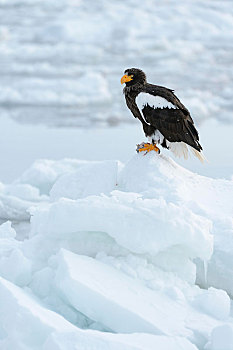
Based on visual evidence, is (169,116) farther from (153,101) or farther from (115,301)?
(115,301)

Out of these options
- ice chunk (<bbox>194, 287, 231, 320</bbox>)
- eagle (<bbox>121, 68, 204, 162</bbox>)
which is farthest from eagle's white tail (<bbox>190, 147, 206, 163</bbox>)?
ice chunk (<bbox>194, 287, 231, 320</bbox>)

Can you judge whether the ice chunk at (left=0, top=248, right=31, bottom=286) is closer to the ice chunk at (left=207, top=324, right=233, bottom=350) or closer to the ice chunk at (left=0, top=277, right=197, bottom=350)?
the ice chunk at (left=0, top=277, right=197, bottom=350)

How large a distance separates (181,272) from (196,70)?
14548 mm

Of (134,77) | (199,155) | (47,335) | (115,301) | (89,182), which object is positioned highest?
(134,77)

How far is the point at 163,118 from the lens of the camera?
3.76 meters

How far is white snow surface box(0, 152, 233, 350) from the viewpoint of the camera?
2174 millimetres

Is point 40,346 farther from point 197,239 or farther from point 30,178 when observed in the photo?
point 30,178

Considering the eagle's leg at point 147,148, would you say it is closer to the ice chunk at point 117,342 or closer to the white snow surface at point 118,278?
the white snow surface at point 118,278

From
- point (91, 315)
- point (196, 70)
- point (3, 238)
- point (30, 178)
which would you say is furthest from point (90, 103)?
point (91, 315)

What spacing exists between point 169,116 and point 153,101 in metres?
0.13

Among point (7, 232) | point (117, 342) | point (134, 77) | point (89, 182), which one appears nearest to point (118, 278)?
point (117, 342)

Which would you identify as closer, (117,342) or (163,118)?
(117,342)

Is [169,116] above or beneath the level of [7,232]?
above

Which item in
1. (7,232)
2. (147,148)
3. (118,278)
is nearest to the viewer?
(118,278)
